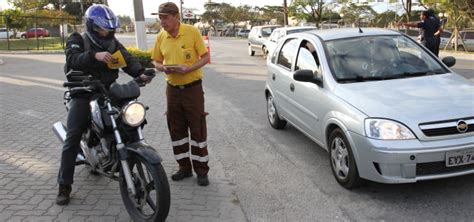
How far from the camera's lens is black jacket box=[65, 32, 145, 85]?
425 cm

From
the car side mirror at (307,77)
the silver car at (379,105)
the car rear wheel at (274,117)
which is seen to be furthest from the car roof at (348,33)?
the car rear wheel at (274,117)

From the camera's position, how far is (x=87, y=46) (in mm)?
4434

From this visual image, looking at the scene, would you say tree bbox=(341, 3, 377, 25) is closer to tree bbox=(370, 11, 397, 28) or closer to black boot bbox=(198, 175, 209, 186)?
tree bbox=(370, 11, 397, 28)

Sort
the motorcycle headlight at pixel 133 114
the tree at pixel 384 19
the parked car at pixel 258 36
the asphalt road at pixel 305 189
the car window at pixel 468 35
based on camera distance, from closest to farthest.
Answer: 1. the motorcycle headlight at pixel 133 114
2. the asphalt road at pixel 305 189
3. the parked car at pixel 258 36
4. the car window at pixel 468 35
5. the tree at pixel 384 19

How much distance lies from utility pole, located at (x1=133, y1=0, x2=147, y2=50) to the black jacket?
1474 cm

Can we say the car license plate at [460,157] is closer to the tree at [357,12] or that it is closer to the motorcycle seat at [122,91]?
the motorcycle seat at [122,91]

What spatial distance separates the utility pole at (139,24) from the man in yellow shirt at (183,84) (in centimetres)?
1439

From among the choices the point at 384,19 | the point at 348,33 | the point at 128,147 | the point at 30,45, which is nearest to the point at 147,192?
the point at 128,147

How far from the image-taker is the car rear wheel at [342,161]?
4.66 meters

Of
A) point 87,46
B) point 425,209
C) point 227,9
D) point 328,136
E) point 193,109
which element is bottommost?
point 425,209

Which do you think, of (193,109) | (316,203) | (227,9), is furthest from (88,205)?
(227,9)

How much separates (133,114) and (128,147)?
0.27 m

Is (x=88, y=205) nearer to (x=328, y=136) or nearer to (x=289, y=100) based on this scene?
(x=328, y=136)

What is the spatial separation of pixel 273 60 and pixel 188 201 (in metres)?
3.44
